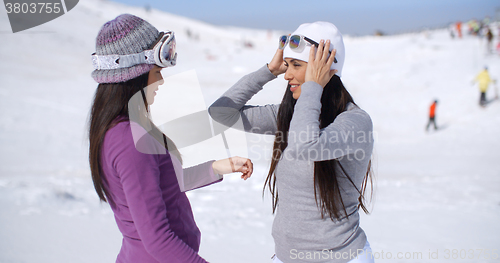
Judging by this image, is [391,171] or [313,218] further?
[391,171]

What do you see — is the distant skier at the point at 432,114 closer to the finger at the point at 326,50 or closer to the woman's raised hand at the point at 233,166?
the finger at the point at 326,50

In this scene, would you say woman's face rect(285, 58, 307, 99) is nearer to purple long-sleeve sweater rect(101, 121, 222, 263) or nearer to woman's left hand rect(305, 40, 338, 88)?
woman's left hand rect(305, 40, 338, 88)

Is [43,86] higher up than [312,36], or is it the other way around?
[312,36]

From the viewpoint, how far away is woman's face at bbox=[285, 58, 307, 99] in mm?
2053

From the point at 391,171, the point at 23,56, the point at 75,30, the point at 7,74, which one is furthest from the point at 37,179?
the point at 75,30

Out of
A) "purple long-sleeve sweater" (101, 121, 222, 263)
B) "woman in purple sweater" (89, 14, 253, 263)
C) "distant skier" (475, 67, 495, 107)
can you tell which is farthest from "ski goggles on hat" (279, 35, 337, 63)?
"distant skier" (475, 67, 495, 107)

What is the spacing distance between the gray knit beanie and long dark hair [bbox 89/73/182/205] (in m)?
0.04

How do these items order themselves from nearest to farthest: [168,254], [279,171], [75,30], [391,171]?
[168,254] → [279,171] → [391,171] → [75,30]

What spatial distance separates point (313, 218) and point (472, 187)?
6.30m

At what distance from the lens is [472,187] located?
22.3 ft

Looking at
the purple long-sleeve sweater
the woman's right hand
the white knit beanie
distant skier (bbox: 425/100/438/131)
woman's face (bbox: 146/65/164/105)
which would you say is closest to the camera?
the purple long-sleeve sweater

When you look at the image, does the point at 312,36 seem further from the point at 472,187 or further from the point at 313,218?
the point at 472,187

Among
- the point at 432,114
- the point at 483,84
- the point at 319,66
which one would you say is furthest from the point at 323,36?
the point at 483,84

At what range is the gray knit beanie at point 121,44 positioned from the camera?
154cm
